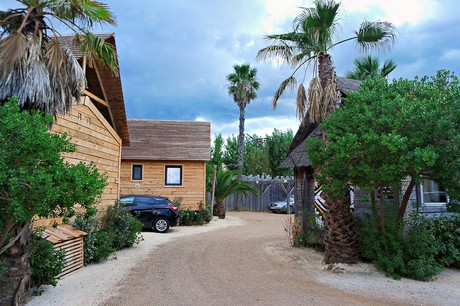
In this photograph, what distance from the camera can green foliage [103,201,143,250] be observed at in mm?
11922

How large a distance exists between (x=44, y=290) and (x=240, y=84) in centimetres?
2639

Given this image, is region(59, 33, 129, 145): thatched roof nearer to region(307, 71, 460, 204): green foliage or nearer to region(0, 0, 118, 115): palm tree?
region(0, 0, 118, 115): palm tree

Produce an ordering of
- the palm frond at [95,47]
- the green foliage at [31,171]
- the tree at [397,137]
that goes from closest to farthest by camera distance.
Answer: the green foliage at [31,171] → the tree at [397,137] → the palm frond at [95,47]

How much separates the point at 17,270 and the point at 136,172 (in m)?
15.9

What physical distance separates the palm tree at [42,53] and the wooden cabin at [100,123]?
86.1 inches

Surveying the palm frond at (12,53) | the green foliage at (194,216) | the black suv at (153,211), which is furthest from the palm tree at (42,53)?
the green foliage at (194,216)

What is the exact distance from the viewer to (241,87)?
31781mm

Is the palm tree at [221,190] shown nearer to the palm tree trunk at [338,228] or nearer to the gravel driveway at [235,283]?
the gravel driveway at [235,283]

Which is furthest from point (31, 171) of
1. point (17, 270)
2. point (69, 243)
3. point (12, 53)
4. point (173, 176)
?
point (173, 176)

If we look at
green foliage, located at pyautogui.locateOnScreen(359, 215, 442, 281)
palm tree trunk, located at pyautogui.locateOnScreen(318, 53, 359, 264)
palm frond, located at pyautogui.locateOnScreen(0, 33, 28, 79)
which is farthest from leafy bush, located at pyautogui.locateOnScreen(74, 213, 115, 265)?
green foliage, located at pyautogui.locateOnScreen(359, 215, 442, 281)

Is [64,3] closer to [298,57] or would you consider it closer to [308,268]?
[298,57]

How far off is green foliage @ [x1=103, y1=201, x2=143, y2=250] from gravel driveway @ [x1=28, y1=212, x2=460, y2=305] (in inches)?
14.0

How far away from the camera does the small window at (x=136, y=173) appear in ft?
71.8

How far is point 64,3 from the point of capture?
290 inches
